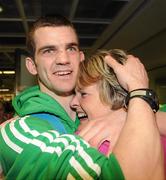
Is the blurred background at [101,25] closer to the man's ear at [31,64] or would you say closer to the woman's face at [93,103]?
the man's ear at [31,64]

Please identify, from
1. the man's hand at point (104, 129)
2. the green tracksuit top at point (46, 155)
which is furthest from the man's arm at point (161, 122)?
the green tracksuit top at point (46, 155)

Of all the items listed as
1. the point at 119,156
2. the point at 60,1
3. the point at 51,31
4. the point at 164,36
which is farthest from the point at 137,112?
the point at 164,36

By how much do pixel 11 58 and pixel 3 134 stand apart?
753cm

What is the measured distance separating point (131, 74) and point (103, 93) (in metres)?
0.23

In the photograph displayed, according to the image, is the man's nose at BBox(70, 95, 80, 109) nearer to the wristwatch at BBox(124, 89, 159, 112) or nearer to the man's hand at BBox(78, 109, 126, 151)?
the man's hand at BBox(78, 109, 126, 151)

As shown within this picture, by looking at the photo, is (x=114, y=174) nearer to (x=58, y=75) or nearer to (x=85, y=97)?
Result: (x=85, y=97)

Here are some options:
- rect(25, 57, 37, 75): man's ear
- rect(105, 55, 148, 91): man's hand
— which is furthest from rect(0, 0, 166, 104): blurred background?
rect(105, 55, 148, 91): man's hand

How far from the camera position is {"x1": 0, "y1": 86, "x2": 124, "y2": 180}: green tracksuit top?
101 cm

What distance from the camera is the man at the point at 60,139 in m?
1.00

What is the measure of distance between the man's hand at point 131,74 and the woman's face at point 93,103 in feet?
0.64

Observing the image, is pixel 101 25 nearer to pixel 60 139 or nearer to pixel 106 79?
pixel 106 79

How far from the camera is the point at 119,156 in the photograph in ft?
3.26

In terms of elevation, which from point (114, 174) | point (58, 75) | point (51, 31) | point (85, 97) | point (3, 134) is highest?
point (51, 31)

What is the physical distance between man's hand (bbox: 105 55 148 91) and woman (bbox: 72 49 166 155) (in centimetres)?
5
